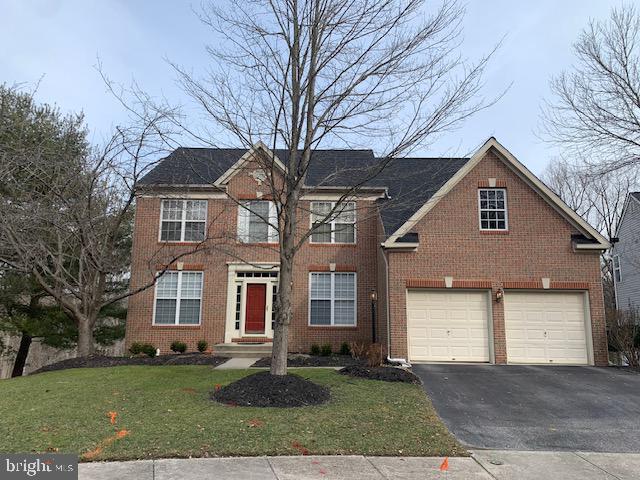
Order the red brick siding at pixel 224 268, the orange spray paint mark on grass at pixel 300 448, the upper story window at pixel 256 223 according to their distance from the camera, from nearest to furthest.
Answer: the orange spray paint mark on grass at pixel 300 448, the red brick siding at pixel 224 268, the upper story window at pixel 256 223

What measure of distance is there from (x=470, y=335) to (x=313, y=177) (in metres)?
8.48

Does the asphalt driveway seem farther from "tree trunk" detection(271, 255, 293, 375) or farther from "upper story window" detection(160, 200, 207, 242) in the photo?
"upper story window" detection(160, 200, 207, 242)

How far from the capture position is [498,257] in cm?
1396

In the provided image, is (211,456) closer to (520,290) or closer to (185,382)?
(185,382)

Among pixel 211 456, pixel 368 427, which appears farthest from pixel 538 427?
pixel 211 456

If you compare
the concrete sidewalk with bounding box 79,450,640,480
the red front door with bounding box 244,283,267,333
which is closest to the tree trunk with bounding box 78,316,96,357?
the red front door with bounding box 244,283,267,333

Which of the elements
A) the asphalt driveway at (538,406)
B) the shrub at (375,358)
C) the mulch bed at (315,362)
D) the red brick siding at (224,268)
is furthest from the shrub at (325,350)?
the asphalt driveway at (538,406)

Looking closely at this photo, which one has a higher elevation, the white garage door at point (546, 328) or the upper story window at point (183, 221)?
the upper story window at point (183, 221)

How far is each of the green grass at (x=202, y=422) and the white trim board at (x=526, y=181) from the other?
5.65 meters

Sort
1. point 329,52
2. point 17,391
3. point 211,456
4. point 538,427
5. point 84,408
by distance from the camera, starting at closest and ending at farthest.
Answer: point 211,456, point 538,427, point 84,408, point 329,52, point 17,391

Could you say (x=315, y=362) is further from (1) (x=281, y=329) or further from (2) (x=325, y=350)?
(1) (x=281, y=329)

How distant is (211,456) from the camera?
17.6 ft

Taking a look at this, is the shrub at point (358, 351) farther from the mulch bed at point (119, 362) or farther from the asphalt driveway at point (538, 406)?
the mulch bed at point (119, 362)
